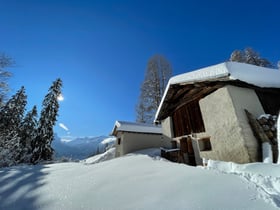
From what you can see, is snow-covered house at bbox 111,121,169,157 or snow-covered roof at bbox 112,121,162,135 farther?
snow-covered roof at bbox 112,121,162,135

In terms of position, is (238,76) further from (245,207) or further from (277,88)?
(245,207)

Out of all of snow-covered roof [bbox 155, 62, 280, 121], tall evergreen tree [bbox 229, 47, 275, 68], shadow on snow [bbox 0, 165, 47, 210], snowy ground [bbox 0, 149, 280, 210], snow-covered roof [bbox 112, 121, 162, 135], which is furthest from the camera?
tall evergreen tree [bbox 229, 47, 275, 68]

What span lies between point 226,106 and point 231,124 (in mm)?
687

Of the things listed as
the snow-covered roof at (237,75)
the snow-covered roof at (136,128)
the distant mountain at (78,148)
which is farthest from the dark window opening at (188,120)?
the distant mountain at (78,148)

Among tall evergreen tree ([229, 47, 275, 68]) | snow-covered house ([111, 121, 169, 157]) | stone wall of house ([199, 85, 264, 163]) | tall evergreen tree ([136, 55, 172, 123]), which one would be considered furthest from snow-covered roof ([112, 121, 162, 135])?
tall evergreen tree ([229, 47, 275, 68])

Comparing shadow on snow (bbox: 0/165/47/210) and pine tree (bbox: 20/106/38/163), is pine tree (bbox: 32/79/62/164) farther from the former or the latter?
shadow on snow (bbox: 0/165/47/210)

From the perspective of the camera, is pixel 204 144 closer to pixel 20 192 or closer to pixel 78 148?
pixel 20 192

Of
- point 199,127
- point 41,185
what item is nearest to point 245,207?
point 41,185

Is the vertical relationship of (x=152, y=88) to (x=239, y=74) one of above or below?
above

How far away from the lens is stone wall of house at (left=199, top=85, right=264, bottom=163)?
4.84 m

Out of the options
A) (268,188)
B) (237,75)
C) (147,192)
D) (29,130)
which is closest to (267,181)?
(268,188)

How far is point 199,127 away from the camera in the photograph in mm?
6875

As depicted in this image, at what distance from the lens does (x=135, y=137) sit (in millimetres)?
14117

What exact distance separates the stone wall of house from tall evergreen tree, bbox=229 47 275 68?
786 inches
